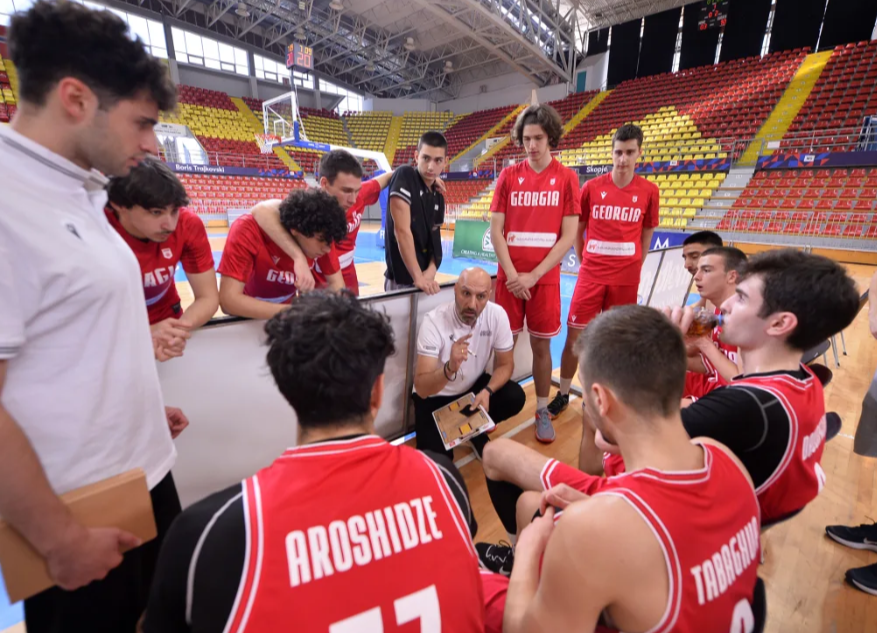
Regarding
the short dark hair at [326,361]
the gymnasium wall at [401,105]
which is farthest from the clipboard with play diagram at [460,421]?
the gymnasium wall at [401,105]

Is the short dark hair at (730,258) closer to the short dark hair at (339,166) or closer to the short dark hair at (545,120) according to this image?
the short dark hair at (545,120)

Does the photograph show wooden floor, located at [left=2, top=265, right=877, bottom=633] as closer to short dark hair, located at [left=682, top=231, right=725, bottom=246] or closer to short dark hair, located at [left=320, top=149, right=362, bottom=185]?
short dark hair, located at [left=682, top=231, right=725, bottom=246]

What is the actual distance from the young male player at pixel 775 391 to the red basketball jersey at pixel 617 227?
162 cm

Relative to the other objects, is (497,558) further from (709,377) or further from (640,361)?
(709,377)

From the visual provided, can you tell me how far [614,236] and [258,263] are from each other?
2.59m

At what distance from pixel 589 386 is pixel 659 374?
181 mm

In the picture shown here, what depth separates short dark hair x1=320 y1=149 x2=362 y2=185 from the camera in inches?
98.7

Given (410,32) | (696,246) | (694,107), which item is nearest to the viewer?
(696,246)

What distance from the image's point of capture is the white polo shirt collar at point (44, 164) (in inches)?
31.6

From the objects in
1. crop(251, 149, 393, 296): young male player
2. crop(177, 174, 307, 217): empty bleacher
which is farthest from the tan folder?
crop(177, 174, 307, 217): empty bleacher

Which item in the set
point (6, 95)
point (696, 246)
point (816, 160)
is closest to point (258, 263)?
point (696, 246)

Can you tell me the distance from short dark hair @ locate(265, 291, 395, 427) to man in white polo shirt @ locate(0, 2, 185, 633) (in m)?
0.39

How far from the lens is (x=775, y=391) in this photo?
1.28 m

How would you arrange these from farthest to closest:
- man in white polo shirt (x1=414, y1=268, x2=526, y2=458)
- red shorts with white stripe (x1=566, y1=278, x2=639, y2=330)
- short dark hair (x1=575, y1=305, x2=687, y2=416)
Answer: red shorts with white stripe (x1=566, y1=278, x2=639, y2=330)
man in white polo shirt (x1=414, y1=268, x2=526, y2=458)
short dark hair (x1=575, y1=305, x2=687, y2=416)
